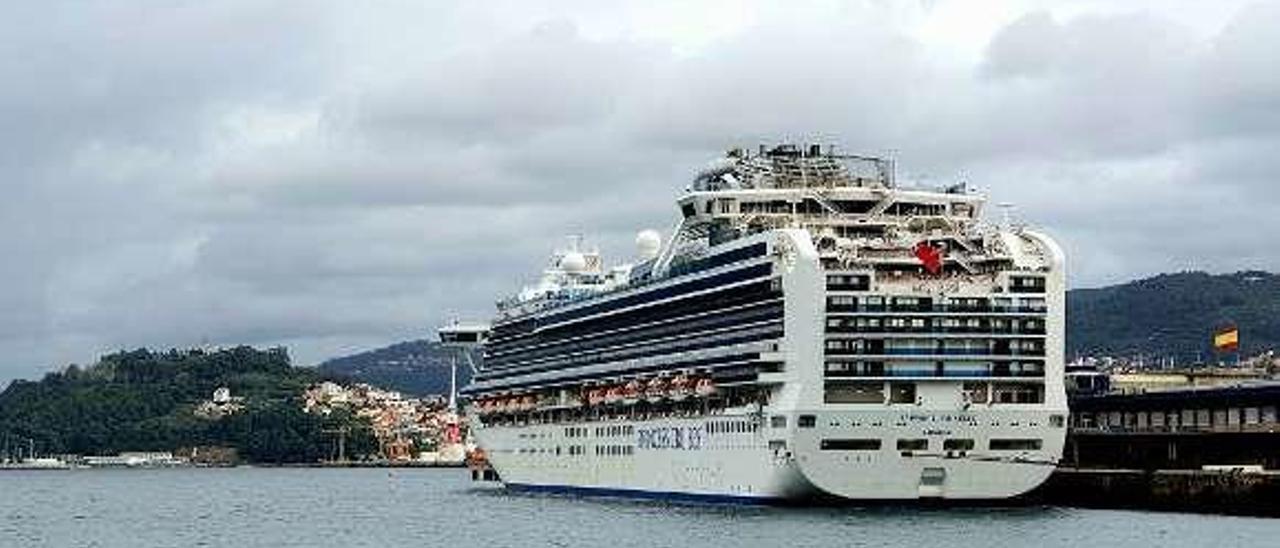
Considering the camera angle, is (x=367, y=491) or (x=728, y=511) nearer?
(x=728, y=511)

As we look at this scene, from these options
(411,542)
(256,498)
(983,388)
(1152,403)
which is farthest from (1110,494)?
(256,498)

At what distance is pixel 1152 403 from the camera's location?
327 ft

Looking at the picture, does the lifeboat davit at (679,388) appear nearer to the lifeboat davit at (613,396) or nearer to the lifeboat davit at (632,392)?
the lifeboat davit at (632,392)

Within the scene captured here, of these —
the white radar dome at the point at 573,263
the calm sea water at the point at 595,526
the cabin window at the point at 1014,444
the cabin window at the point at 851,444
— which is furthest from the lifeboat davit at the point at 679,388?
the white radar dome at the point at 573,263

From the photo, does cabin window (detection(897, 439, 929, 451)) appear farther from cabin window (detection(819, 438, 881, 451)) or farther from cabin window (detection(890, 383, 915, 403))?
cabin window (detection(890, 383, 915, 403))

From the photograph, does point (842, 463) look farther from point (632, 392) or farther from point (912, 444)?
point (632, 392)

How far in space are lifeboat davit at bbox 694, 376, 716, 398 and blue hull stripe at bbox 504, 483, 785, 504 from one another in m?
3.89

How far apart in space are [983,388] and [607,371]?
77.6ft

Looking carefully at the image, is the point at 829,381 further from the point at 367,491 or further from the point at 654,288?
the point at 367,491

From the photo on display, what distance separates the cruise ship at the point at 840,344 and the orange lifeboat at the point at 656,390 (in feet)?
0.28

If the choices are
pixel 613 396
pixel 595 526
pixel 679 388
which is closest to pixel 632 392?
pixel 613 396

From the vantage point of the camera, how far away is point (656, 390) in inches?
3775

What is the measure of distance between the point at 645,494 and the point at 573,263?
1145 inches

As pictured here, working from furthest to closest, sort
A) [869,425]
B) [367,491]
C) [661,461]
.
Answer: [367,491] < [661,461] < [869,425]
